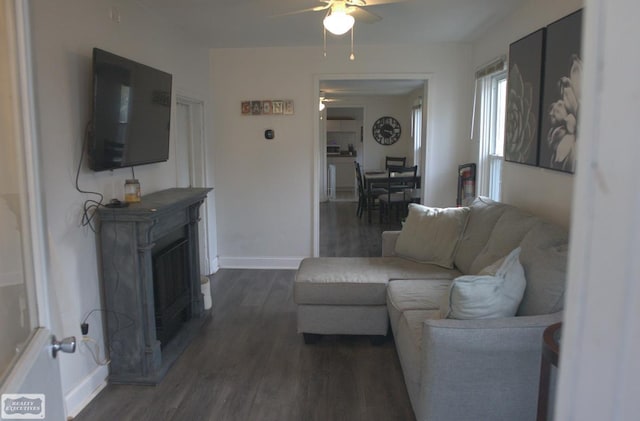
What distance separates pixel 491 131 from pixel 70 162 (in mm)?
3559

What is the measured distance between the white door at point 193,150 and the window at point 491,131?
278 centimetres

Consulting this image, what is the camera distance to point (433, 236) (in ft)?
12.1

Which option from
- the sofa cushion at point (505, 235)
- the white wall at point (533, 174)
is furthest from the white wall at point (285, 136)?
the sofa cushion at point (505, 235)

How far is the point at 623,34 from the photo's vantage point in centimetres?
47

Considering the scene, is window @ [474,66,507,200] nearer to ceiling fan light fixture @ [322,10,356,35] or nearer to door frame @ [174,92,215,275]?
ceiling fan light fixture @ [322,10,356,35]

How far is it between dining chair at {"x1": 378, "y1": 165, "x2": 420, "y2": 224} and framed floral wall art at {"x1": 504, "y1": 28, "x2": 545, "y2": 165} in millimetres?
3678

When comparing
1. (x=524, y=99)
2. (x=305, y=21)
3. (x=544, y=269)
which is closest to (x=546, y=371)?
(x=544, y=269)

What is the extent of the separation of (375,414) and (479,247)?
4.64ft

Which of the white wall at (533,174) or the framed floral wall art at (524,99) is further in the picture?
the framed floral wall art at (524,99)

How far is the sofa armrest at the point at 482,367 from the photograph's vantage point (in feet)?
6.70

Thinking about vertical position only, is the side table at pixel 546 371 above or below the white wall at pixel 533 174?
below

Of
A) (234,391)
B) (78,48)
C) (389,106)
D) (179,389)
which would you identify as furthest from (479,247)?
(389,106)

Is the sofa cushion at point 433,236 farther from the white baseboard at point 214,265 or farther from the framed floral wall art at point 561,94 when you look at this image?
the white baseboard at point 214,265

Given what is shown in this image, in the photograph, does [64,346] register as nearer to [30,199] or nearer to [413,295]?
[30,199]
